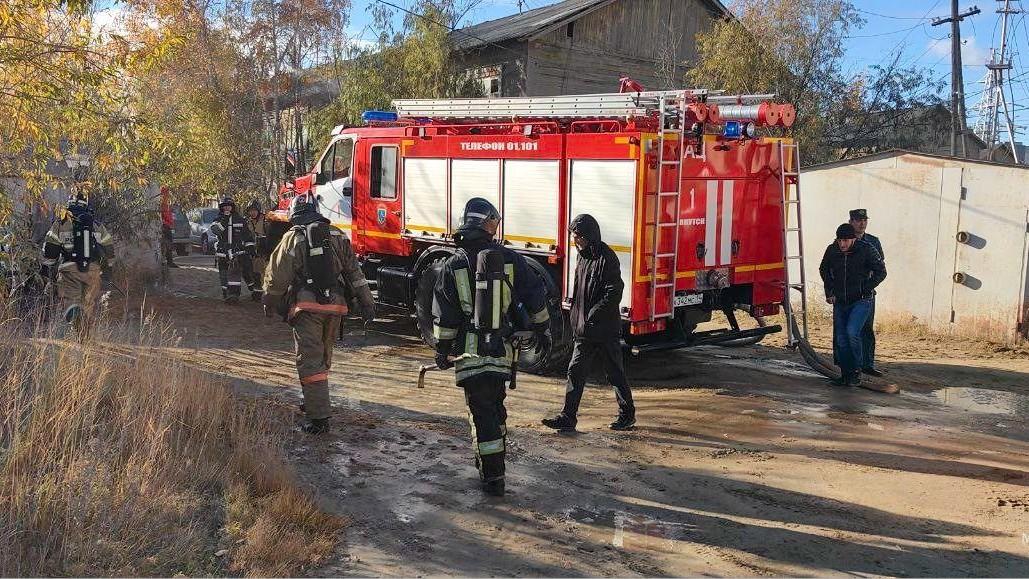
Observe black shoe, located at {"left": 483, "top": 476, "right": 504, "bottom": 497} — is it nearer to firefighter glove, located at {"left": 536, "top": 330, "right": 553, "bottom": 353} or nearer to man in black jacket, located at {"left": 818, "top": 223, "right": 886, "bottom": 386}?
firefighter glove, located at {"left": 536, "top": 330, "right": 553, "bottom": 353}

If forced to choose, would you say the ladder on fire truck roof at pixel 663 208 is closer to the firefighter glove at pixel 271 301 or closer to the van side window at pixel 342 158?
the firefighter glove at pixel 271 301

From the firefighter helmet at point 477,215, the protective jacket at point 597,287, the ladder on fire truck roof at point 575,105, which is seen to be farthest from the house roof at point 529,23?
the firefighter helmet at point 477,215

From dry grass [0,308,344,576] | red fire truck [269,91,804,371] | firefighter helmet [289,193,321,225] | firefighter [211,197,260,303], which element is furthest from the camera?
firefighter [211,197,260,303]

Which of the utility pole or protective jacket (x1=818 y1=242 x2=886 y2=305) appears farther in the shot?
the utility pole

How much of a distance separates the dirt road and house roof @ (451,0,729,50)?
11388mm

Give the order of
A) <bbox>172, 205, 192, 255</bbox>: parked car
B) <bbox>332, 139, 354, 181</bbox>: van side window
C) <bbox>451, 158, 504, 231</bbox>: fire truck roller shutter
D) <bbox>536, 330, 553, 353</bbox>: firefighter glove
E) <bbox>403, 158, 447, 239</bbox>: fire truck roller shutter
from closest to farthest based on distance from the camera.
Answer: <bbox>536, 330, 553, 353</bbox>: firefighter glove
<bbox>451, 158, 504, 231</bbox>: fire truck roller shutter
<bbox>403, 158, 447, 239</bbox>: fire truck roller shutter
<bbox>332, 139, 354, 181</bbox>: van side window
<bbox>172, 205, 192, 255</bbox>: parked car

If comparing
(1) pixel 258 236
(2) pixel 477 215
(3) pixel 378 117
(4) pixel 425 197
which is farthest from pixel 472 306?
(1) pixel 258 236

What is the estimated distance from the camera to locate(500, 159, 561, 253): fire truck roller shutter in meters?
8.22

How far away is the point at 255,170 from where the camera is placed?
54.7 feet

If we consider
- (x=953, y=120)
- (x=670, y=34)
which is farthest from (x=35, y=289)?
(x=953, y=120)

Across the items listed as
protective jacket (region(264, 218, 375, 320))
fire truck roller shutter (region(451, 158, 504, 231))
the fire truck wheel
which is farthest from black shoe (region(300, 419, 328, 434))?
the fire truck wheel

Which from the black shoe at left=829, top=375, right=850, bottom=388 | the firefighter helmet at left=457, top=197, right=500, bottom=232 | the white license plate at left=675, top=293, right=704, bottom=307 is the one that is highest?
the firefighter helmet at left=457, top=197, right=500, bottom=232

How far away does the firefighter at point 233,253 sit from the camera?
1209cm

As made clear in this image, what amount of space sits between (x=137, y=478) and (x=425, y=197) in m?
5.92
